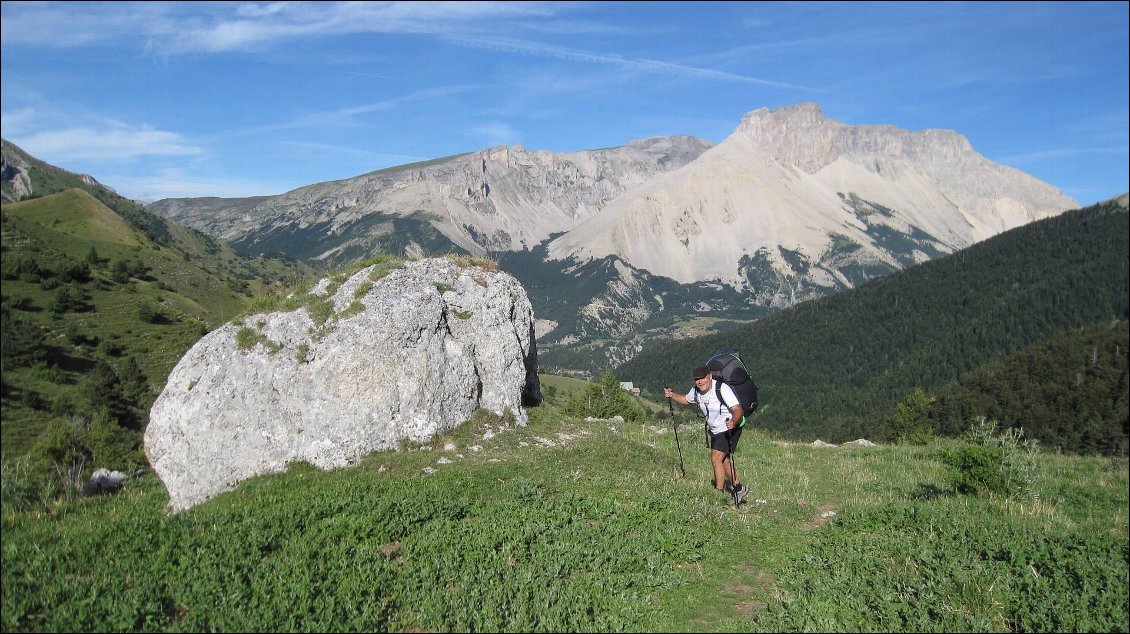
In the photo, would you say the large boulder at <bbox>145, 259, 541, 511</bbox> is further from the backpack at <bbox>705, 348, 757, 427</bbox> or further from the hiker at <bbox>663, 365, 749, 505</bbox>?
the backpack at <bbox>705, 348, 757, 427</bbox>

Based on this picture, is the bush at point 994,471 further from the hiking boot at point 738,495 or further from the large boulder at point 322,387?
the large boulder at point 322,387

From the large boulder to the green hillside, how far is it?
80.9ft

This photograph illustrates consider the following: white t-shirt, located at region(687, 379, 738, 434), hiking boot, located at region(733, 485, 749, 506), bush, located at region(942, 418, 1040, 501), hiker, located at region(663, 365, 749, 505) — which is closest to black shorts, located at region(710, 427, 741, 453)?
hiker, located at region(663, 365, 749, 505)

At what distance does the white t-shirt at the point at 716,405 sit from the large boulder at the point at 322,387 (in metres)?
8.81

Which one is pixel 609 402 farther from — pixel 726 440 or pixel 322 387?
pixel 726 440

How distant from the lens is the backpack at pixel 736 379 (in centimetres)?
1380

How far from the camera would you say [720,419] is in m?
13.8

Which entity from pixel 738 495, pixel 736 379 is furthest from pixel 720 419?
pixel 738 495

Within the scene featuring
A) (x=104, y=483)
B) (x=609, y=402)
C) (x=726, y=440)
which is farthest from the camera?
(x=609, y=402)

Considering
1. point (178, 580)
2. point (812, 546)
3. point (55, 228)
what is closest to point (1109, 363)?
point (812, 546)

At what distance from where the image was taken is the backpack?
13805 mm

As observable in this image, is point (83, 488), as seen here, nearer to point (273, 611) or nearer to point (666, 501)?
point (273, 611)

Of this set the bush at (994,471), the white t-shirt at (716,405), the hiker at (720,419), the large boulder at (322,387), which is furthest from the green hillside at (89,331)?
the bush at (994,471)

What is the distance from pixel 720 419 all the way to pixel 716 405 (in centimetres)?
34
